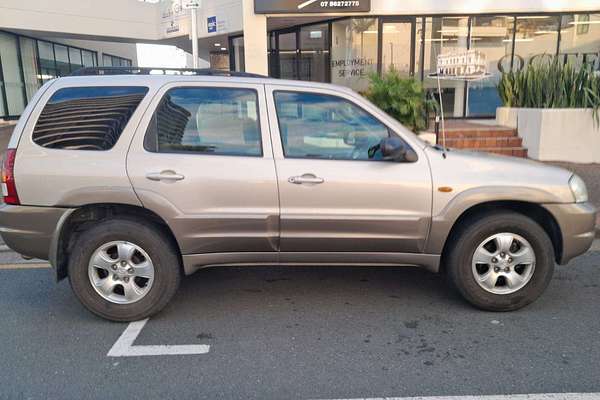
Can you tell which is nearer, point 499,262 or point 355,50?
point 499,262

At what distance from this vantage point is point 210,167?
A: 11.1ft

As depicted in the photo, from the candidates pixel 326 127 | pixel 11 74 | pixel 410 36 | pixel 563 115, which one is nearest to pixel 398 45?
pixel 410 36

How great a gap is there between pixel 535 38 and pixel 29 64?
62.2 ft

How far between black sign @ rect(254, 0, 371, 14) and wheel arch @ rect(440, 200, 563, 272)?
9.05m

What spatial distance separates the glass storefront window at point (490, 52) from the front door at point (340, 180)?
982 centimetres

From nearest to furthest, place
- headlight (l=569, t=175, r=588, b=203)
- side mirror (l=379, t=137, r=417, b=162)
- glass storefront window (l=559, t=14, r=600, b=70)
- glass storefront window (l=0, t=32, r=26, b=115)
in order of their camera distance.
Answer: side mirror (l=379, t=137, r=417, b=162)
headlight (l=569, t=175, r=588, b=203)
glass storefront window (l=559, t=14, r=600, b=70)
glass storefront window (l=0, t=32, r=26, b=115)

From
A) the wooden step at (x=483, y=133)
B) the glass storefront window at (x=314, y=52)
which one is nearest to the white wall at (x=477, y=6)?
the glass storefront window at (x=314, y=52)

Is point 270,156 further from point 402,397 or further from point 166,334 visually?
point 402,397

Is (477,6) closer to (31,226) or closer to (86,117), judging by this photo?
(86,117)

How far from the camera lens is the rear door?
3357 millimetres

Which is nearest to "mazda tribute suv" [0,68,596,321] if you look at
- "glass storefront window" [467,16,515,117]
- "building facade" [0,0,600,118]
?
"building facade" [0,0,600,118]

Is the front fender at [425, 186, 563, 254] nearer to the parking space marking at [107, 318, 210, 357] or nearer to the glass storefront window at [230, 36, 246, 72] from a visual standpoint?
the parking space marking at [107, 318, 210, 357]

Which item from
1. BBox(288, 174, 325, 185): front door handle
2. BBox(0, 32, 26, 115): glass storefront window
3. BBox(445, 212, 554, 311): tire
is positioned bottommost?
BBox(445, 212, 554, 311): tire

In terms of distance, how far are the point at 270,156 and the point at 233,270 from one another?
5.46 feet
